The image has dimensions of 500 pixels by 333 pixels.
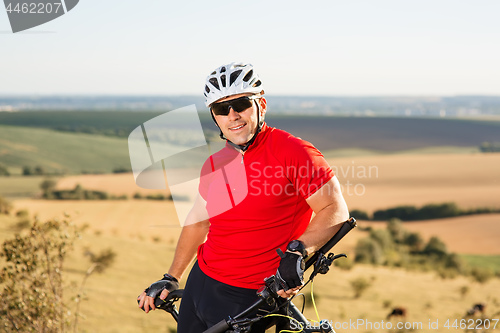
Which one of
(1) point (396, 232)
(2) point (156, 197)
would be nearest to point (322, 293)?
(1) point (396, 232)

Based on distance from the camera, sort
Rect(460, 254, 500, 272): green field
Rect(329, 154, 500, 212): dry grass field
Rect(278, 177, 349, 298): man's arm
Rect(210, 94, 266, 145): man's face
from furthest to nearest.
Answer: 1. Rect(329, 154, 500, 212): dry grass field
2. Rect(460, 254, 500, 272): green field
3. Rect(210, 94, 266, 145): man's face
4. Rect(278, 177, 349, 298): man's arm

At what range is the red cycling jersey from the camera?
265cm

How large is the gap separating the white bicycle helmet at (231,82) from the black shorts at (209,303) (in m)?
1.10

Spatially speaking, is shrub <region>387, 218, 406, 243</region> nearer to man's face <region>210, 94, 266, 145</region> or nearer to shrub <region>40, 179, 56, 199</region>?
shrub <region>40, 179, 56, 199</region>

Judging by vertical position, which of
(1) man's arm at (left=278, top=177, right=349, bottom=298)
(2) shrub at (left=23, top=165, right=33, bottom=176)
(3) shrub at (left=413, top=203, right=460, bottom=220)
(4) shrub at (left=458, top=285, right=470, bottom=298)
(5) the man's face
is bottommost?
(3) shrub at (left=413, top=203, right=460, bottom=220)

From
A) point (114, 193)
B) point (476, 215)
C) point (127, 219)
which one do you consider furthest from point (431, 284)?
point (114, 193)

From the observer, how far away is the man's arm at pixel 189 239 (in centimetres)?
334

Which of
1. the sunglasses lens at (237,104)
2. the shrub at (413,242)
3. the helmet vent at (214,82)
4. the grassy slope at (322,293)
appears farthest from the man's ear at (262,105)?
the shrub at (413,242)

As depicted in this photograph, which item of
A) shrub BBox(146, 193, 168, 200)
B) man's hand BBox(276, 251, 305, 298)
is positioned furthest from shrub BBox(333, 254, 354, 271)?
shrub BBox(146, 193, 168, 200)

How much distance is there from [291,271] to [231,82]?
125 cm

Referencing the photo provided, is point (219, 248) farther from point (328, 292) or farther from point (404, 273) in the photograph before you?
point (404, 273)

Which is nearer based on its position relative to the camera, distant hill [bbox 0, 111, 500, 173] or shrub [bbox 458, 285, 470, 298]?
shrub [bbox 458, 285, 470, 298]

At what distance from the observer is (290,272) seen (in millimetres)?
2422

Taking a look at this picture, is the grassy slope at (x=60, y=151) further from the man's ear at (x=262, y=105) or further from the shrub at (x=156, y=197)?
the man's ear at (x=262, y=105)
